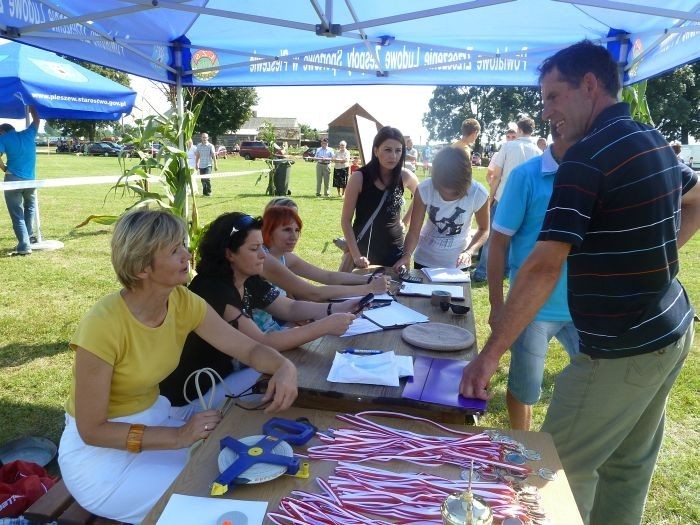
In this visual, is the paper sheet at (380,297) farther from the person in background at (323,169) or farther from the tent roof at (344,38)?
the person in background at (323,169)

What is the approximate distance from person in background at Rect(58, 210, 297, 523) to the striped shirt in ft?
3.27

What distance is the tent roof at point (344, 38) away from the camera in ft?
11.0

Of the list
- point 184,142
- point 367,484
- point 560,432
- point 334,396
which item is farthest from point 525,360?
point 184,142

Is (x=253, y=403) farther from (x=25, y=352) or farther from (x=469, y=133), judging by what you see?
(x=469, y=133)

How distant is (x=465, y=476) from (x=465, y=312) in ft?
4.45

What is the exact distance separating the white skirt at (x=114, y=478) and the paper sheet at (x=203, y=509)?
0.56 m

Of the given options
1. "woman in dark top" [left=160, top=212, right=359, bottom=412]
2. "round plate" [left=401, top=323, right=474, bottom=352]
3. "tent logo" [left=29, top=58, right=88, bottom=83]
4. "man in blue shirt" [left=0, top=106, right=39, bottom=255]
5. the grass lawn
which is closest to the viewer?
"round plate" [left=401, top=323, right=474, bottom=352]

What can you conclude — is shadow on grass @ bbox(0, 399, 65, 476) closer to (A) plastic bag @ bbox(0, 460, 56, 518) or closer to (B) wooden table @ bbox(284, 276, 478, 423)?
(A) plastic bag @ bbox(0, 460, 56, 518)

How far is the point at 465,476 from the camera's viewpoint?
127 cm

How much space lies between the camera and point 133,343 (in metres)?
1.69

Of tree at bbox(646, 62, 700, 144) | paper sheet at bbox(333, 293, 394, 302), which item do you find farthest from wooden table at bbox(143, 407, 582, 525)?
tree at bbox(646, 62, 700, 144)

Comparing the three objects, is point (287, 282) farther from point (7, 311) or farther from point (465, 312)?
point (7, 311)

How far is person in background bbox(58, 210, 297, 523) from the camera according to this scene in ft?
5.21

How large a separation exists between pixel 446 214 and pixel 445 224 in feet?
0.23
